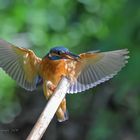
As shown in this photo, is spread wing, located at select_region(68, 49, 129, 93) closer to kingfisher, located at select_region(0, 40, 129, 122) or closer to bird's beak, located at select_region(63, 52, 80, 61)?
kingfisher, located at select_region(0, 40, 129, 122)

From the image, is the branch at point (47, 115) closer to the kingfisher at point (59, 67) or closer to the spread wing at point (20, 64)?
the kingfisher at point (59, 67)

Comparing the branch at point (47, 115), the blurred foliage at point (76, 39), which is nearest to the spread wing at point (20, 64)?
the branch at point (47, 115)

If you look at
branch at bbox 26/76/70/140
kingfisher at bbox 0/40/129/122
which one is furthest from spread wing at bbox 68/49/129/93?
branch at bbox 26/76/70/140

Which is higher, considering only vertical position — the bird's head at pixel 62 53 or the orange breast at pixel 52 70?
the bird's head at pixel 62 53

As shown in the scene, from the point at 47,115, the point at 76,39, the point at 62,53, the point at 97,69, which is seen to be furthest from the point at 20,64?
the point at 76,39

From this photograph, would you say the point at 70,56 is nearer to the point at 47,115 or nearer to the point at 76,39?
the point at 47,115

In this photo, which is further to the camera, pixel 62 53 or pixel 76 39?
pixel 76 39

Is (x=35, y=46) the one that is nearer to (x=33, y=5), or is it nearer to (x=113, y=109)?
(x=33, y=5)
